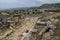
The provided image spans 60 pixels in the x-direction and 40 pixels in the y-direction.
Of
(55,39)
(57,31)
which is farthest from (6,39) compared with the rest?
(55,39)

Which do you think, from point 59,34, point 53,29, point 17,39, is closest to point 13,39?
point 17,39

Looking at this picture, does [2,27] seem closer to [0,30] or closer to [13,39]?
[0,30]

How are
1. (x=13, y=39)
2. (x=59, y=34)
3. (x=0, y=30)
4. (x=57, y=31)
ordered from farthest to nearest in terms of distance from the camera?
(x=0, y=30) < (x=13, y=39) < (x=57, y=31) < (x=59, y=34)

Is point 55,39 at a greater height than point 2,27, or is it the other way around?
point 55,39

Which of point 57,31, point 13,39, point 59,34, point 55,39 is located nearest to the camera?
point 55,39

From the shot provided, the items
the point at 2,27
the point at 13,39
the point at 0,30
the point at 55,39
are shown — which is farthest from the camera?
the point at 2,27

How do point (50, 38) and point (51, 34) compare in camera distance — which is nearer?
point (50, 38)

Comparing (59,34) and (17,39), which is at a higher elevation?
(59,34)

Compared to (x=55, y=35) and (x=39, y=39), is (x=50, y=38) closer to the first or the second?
(x=55, y=35)

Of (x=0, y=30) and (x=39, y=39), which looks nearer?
(x=39, y=39)
